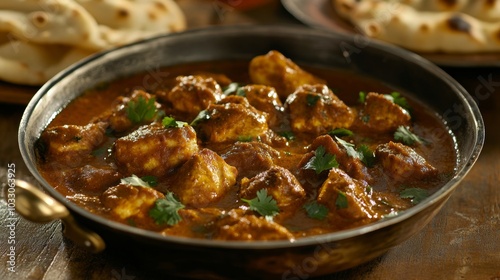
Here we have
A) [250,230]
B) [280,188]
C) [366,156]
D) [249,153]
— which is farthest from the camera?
[366,156]

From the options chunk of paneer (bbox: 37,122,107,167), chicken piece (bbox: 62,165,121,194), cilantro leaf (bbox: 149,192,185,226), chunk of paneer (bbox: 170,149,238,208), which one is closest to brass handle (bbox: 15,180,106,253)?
cilantro leaf (bbox: 149,192,185,226)

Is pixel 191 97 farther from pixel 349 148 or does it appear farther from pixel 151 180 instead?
pixel 349 148

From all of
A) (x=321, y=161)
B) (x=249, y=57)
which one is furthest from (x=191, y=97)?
(x=321, y=161)

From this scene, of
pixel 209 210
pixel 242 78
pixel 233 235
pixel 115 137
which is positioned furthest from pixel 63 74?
pixel 233 235

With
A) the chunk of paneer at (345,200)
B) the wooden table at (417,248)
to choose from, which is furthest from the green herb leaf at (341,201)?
the wooden table at (417,248)

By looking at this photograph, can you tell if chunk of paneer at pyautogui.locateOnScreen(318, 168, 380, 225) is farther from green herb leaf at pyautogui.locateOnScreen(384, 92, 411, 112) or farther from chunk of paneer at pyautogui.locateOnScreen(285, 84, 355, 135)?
green herb leaf at pyautogui.locateOnScreen(384, 92, 411, 112)

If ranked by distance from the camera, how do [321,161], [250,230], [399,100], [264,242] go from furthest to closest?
1. [399,100]
2. [321,161]
3. [250,230]
4. [264,242]

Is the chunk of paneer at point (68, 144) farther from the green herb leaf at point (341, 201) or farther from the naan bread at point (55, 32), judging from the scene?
the green herb leaf at point (341, 201)
